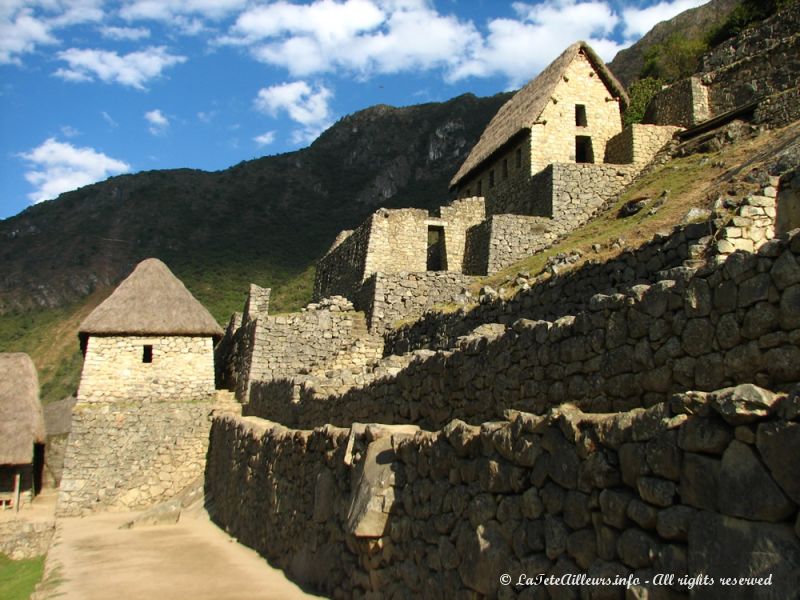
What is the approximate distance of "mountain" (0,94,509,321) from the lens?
52094mm

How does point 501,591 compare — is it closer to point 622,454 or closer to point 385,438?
point 622,454

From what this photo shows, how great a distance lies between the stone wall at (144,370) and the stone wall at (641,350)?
12807mm

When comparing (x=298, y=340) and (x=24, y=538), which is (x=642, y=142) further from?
(x=24, y=538)

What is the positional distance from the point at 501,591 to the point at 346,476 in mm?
3102

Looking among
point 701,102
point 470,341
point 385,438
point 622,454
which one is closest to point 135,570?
point 385,438

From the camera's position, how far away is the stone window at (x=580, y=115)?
832 inches

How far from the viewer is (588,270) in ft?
30.3

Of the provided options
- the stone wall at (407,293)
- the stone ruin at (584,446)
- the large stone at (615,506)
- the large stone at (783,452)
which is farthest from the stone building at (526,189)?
the large stone at (783,452)

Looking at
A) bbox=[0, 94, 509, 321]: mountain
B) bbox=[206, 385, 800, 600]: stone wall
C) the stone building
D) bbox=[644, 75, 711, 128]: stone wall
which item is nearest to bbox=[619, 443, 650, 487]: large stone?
bbox=[206, 385, 800, 600]: stone wall

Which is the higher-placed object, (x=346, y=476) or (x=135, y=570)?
(x=346, y=476)

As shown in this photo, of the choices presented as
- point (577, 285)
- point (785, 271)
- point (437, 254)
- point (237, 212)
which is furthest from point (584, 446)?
point (237, 212)

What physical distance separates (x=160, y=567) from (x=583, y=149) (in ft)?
56.3

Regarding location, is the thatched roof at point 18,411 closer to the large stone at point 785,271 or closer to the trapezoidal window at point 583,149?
the trapezoidal window at point 583,149

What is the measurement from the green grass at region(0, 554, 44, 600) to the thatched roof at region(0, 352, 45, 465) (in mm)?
4449
